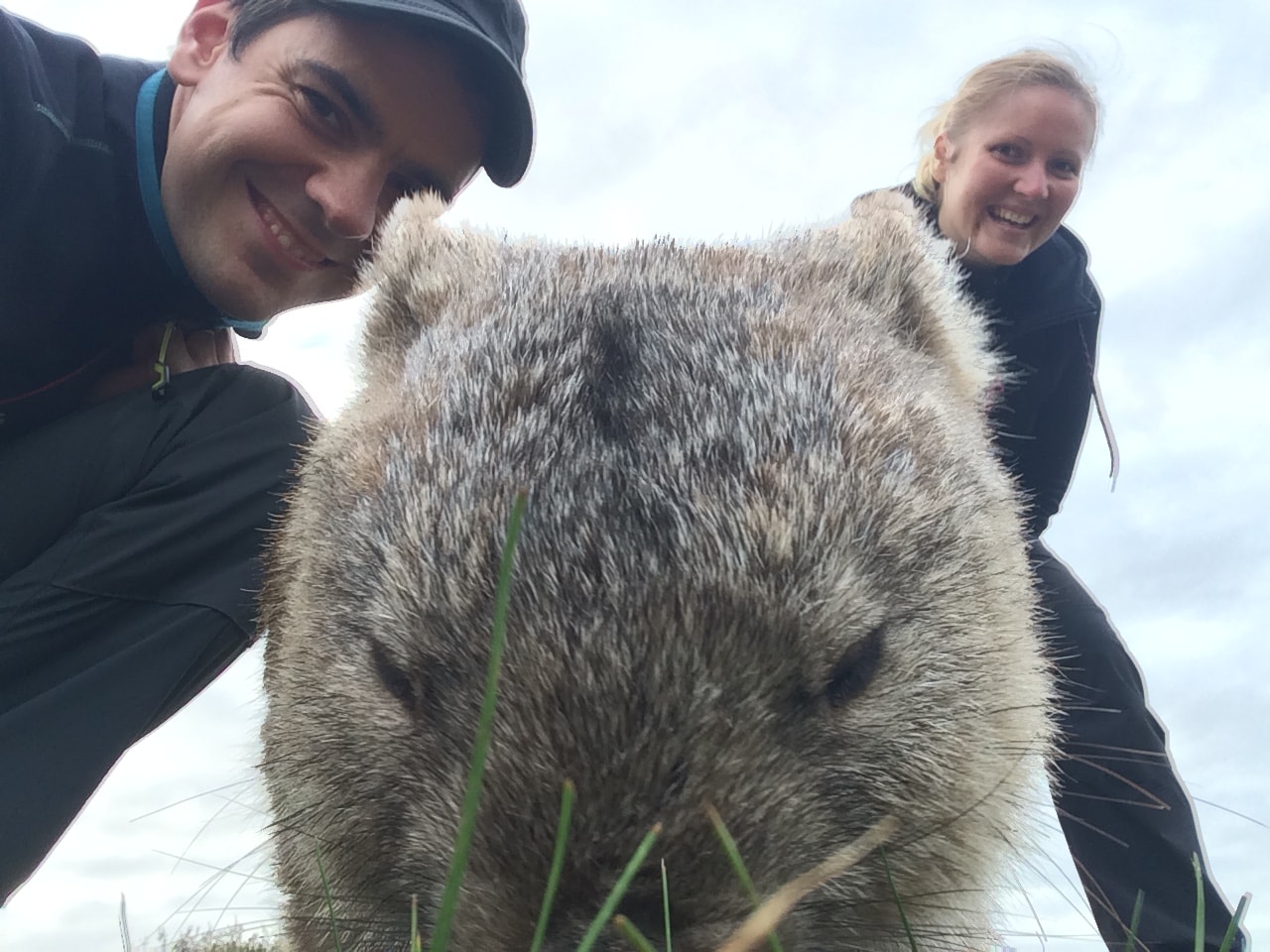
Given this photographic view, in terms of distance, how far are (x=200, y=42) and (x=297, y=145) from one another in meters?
0.90

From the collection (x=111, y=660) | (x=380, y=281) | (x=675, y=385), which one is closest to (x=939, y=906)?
(x=675, y=385)

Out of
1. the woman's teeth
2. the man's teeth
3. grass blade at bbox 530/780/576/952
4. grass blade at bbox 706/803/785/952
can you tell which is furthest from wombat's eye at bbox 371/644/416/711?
the woman's teeth

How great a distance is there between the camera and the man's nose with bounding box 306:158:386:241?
4066 mm

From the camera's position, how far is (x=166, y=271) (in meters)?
4.32

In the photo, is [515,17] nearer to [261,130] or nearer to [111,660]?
[261,130]

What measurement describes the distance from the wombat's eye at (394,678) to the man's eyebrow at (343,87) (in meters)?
2.75

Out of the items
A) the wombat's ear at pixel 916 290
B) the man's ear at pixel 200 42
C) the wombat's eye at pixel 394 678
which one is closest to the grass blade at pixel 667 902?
the wombat's eye at pixel 394 678

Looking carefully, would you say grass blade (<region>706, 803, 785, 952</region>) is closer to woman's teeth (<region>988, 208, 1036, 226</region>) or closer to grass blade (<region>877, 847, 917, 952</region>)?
grass blade (<region>877, 847, 917, 952</region>)

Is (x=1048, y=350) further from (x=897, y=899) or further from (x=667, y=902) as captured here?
(x=667, y=902)

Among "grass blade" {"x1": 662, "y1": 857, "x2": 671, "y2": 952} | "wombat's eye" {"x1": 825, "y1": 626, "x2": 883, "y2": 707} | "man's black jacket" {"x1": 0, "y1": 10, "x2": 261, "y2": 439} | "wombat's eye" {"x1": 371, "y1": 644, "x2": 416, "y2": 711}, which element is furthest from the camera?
"man's black jacket" {"x1": 0, "y1": 10, "x2": 261, "y2": 439}

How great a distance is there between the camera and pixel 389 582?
207 centimetres

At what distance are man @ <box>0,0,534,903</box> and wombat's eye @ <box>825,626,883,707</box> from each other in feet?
9.37

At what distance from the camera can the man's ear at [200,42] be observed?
4420 mm

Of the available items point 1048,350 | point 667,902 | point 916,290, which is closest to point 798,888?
point 667,902
